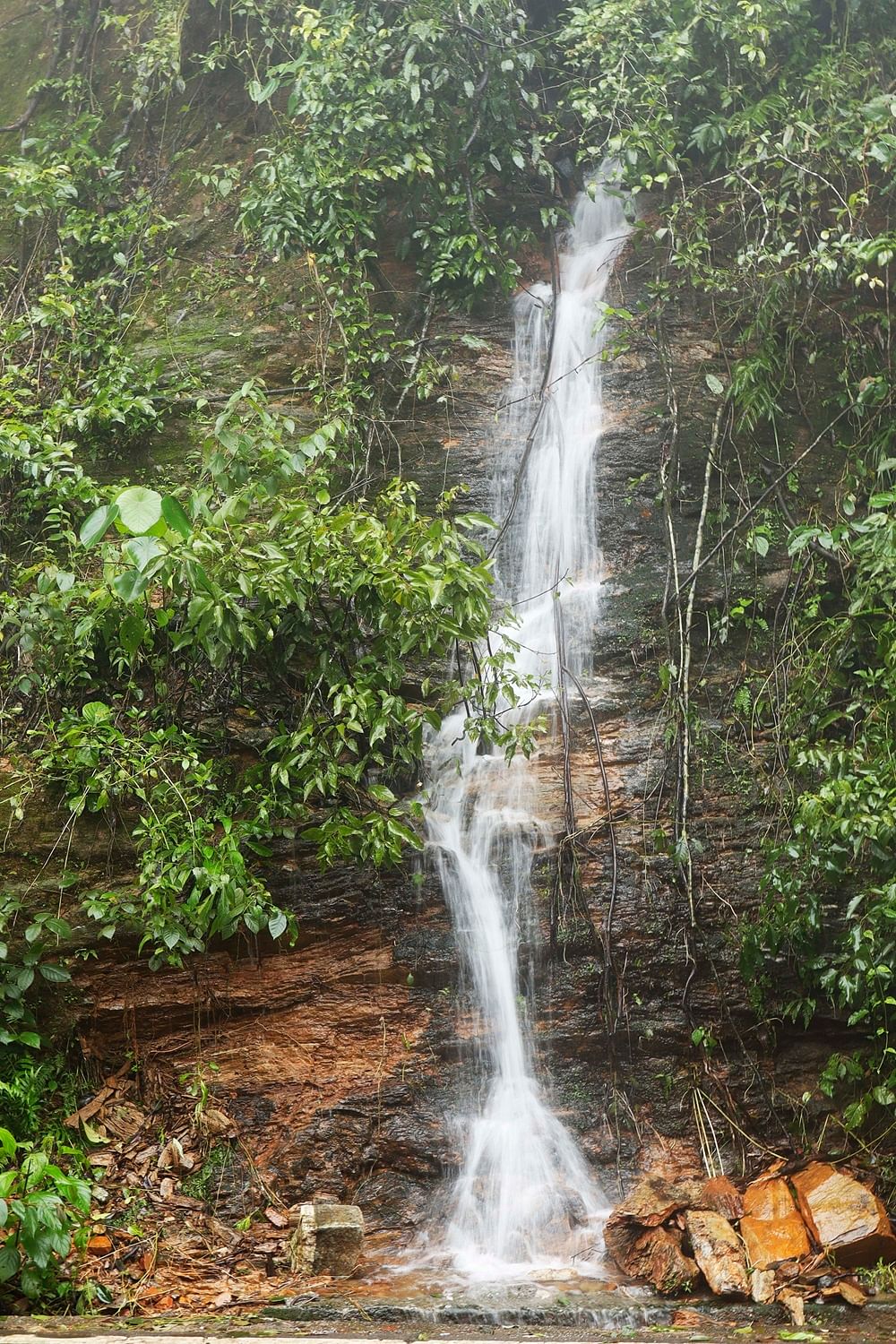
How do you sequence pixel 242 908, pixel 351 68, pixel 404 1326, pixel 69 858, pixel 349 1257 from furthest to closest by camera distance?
1. pixel 351 68
2. pixel 69 858
3. pixel 242 908
4. pixel 349 1257
5. pixel 404 1326

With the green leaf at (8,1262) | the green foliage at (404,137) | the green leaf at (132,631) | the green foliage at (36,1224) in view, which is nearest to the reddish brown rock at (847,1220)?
the green foliage at (36,1224)

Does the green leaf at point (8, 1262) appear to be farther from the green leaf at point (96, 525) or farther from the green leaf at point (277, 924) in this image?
the green leaf at point (96, 525)

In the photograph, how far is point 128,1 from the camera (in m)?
9.05

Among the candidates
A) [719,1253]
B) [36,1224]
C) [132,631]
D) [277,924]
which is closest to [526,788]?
[277,924]

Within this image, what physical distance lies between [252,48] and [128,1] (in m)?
1.50

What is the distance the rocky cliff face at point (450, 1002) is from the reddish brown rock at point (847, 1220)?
1.78ft

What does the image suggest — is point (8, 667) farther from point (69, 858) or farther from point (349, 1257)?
point (349, 1257)

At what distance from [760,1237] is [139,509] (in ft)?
12.6

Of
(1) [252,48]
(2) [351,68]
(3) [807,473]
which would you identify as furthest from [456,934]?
(1) [252,48]

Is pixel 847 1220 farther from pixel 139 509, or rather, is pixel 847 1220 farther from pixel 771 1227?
pixel 139 509

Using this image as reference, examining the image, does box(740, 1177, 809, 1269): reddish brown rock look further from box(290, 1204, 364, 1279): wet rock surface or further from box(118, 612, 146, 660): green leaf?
box(118, 612, 146, 660): green leaf

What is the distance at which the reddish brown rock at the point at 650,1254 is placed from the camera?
13.6 feet

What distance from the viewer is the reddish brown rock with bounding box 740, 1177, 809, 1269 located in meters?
4.24

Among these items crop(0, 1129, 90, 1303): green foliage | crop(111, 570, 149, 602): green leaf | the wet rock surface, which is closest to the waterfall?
the wet rock surface
